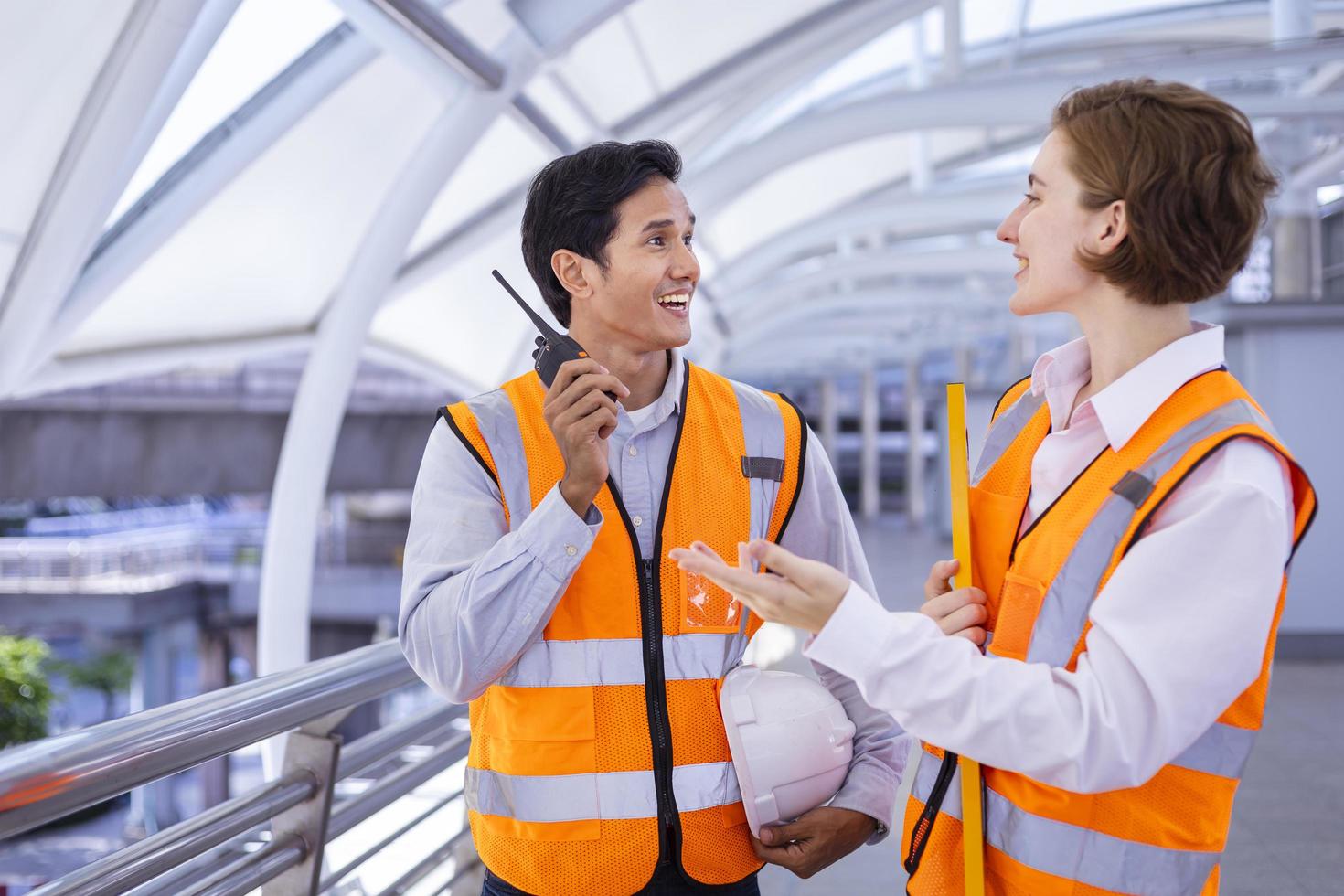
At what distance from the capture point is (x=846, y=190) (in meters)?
22.5

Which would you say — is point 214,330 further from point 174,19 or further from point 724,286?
point 724,286

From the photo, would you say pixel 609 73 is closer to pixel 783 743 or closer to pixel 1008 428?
pixel 1008 428

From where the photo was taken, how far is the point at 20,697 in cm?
1596

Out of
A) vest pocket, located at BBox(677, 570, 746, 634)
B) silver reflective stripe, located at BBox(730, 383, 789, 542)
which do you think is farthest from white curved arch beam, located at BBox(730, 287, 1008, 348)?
vest pocket, located at BBox(677, 570, 746, 634)

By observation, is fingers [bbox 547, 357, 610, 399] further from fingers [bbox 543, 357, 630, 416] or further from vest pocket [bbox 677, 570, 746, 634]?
vest pocket [bbox 677, 570, 746, 634]

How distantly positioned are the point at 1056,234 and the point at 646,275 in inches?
→ 30.1

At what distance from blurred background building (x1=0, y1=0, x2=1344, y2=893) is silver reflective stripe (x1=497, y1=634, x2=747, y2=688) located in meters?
0.96

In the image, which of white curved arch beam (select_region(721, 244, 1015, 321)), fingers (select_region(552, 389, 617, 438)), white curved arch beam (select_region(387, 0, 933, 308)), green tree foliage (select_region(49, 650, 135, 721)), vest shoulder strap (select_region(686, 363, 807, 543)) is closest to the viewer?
fingers (select_region(552, 389, 617, 438))

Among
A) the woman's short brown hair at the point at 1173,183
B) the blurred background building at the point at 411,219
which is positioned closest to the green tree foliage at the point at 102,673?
the blurred background building at the point at 411,219

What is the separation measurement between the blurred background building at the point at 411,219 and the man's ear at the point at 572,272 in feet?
4.52

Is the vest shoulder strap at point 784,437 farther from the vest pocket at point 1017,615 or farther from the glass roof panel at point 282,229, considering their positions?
the glass roof panel at point 282,229

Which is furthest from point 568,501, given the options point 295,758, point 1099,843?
point 295,758

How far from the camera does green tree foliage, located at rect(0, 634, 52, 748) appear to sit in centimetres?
1573

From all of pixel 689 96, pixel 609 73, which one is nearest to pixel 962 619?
pixel 609 73
